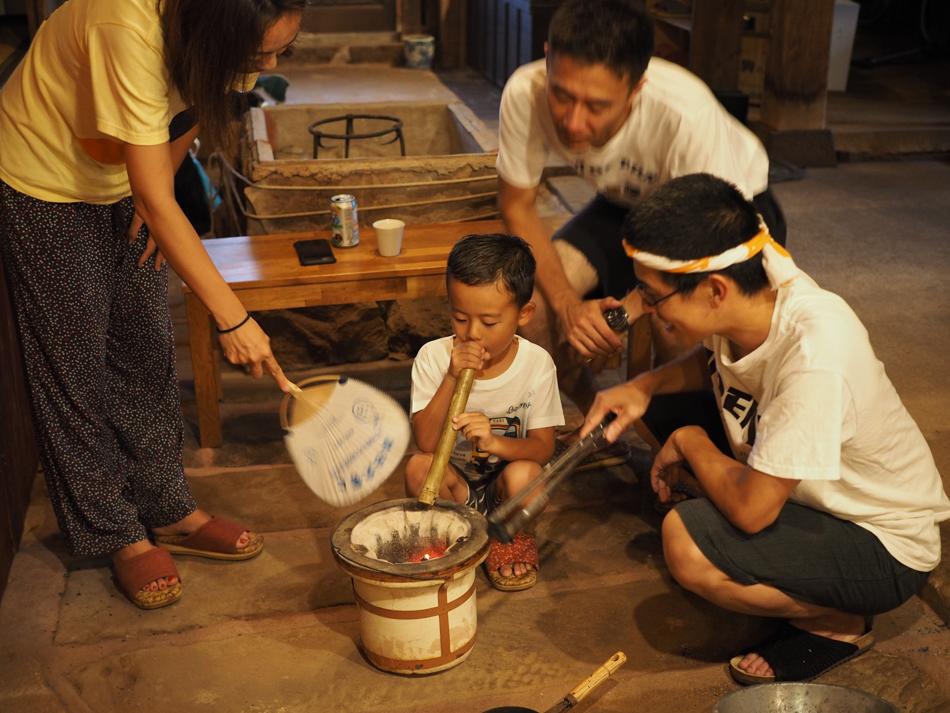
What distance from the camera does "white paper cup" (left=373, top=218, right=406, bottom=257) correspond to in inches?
153

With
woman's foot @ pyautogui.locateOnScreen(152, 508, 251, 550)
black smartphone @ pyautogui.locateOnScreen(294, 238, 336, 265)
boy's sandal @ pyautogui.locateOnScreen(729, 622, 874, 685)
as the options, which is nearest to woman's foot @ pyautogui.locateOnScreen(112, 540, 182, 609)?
woman's foot @ pyautogui.locateOnScreen(152, 508, 251, 550)

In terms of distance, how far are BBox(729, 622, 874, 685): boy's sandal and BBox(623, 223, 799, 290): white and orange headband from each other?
3.07ft

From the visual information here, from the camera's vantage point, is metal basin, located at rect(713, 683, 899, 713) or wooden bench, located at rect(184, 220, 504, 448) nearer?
metal basin, located at rect(713, 683, 899, 713)

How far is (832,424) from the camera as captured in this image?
90.1 inches

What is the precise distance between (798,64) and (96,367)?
5.71 metres

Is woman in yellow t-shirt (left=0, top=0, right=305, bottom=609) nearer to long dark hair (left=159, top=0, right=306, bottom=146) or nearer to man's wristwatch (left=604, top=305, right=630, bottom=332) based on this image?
long dark hair (left=159, top=0, right=306, bottom=146)

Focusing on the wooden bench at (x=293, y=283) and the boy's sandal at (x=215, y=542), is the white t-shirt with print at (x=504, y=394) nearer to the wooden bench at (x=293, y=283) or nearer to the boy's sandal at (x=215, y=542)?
the boy's sandal at (x=215, y=542)

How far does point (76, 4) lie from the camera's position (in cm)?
246

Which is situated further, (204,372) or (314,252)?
(314,252)

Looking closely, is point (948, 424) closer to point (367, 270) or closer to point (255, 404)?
point (367, 270)

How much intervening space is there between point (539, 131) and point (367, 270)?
86 centimetres

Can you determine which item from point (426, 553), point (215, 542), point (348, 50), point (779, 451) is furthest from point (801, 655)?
point (348, 50)

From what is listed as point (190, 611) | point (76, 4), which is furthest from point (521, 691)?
point (76, 4)

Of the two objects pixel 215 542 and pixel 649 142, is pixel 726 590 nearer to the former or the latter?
pixel 649 142
